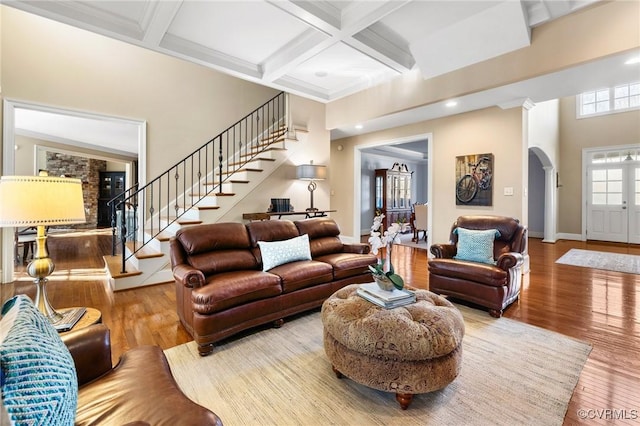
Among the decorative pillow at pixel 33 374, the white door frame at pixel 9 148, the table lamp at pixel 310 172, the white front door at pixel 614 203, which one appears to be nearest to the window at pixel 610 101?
the white front door at pixel 614 203

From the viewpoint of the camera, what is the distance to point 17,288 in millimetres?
3746

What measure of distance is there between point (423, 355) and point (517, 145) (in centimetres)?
416

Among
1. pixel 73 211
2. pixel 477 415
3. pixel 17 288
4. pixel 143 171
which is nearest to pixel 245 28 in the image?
pixel 73 211

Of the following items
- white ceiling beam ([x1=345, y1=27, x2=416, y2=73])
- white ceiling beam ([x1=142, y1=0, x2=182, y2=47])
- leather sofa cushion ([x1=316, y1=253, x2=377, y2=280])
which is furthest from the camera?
white ceiling beam ([x1=345, y1=27, x2=416, y2=73])

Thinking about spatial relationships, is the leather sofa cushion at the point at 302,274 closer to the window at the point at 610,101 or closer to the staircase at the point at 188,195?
the staircase at the point at 188,195

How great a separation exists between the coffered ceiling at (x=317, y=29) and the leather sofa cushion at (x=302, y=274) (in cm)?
250

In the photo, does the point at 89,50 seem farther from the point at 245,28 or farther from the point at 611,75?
the point at 611,75

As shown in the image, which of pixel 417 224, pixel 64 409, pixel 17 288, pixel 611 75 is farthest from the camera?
pixel 417 224

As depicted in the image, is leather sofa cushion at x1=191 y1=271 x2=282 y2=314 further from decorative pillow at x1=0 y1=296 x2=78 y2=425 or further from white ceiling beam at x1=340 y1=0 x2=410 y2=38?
white ceiling beam at x1=340 y1=0 x2=410 y2=38

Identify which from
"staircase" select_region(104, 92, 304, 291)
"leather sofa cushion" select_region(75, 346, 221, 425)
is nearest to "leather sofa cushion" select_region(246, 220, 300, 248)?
"staircase" select_region(104, 92, 304, 291)

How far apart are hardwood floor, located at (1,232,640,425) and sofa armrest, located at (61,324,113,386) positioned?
3.64ft

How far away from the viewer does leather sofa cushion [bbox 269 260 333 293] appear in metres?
2.74

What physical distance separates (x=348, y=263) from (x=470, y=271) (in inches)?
50.8
